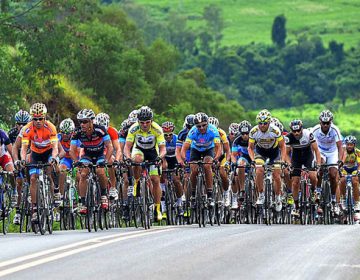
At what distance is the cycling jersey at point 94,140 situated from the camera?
68.1 ft

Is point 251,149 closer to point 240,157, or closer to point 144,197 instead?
point 240,157

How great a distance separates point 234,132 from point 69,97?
16986 mm

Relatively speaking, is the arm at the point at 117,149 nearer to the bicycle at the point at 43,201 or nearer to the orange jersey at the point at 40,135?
the orange jersey at the point at 40,135

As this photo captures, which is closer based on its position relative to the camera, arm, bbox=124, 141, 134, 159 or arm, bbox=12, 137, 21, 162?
arm, bbox=12, 137, 21, 162

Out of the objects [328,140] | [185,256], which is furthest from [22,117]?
[185,256]

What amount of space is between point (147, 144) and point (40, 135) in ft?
6.35

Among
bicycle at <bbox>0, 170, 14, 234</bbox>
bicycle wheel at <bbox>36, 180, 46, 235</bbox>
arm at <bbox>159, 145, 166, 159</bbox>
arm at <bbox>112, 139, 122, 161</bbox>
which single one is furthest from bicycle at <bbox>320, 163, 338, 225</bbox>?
bicycle wheel at <bbox>36, 180, 46, 235</bbox>

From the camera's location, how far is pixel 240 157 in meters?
26.5

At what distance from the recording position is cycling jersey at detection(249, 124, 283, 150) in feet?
78.1

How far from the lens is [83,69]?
284ft

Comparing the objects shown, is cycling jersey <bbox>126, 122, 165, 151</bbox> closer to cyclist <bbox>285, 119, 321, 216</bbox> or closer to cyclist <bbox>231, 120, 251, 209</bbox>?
cyclist <bbox>231, 120, 251, 209</bbox>

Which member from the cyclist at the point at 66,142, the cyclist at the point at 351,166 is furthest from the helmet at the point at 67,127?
the cyclist at the point at 351,166

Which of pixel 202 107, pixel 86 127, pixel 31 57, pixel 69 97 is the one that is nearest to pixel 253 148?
pixel 86 127

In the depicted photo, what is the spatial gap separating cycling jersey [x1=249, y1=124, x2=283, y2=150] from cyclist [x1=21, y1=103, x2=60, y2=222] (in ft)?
14.9
